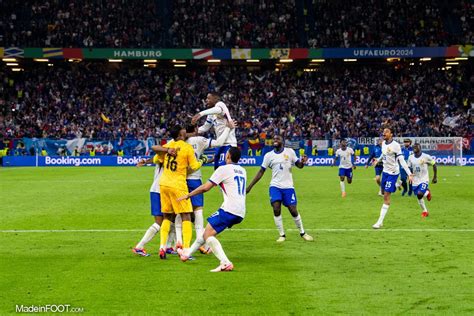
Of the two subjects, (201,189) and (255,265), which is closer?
(201,189)

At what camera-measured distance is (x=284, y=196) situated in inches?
605

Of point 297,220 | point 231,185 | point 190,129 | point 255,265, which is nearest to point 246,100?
point 297,220

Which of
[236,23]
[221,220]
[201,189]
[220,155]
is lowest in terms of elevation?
[221,220]

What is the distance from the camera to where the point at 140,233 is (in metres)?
16.5

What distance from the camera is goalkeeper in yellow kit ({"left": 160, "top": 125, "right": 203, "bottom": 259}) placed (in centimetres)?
1251

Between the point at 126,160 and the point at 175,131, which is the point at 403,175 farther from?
the point at 126,160

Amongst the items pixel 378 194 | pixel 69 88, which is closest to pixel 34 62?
pixel 69 88

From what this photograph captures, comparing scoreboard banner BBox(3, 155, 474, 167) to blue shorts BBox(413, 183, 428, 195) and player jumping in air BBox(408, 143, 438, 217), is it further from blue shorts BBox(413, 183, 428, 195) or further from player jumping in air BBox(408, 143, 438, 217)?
blue shorts BBox(413, 183, 428, 195)

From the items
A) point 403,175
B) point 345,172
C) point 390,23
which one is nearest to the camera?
point 403,175

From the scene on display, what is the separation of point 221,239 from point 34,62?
171 feet

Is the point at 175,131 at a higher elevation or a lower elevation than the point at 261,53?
lower

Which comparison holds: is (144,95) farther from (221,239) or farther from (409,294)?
(409,294)
